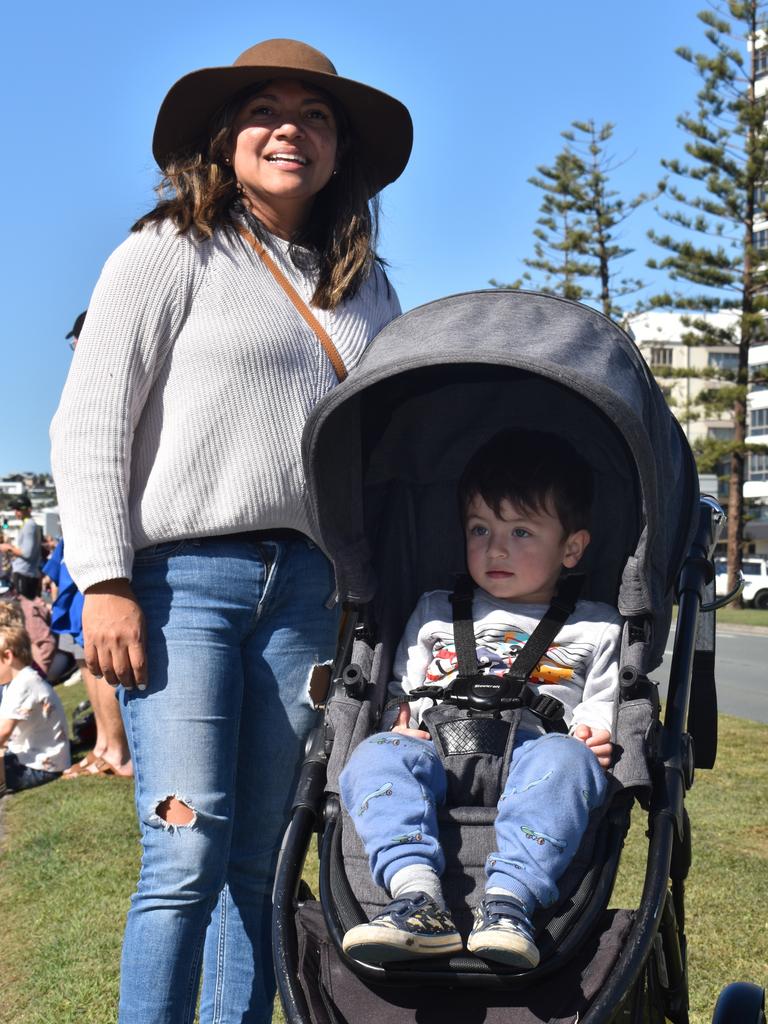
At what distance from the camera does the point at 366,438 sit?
3215mm

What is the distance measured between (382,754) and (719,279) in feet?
105

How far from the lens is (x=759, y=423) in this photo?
230 feet

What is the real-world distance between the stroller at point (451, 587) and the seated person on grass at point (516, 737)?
0.07 metres

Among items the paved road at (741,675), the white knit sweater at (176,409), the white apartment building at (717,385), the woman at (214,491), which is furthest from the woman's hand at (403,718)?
the white apartment building at (717,385)

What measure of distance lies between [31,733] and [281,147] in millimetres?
5548

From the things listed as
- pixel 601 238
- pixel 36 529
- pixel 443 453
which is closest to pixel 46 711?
pixel 443 453

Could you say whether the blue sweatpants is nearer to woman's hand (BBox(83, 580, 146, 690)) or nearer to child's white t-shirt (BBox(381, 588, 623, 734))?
child's white t-shirt (BBox(381, 588, 623, 734))

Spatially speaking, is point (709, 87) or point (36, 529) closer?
point (36, 529)

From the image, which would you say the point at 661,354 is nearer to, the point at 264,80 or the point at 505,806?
Answer: the point at 264,80

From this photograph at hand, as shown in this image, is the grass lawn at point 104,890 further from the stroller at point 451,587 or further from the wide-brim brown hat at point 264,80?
the wide-brim brown hat at point 264,80

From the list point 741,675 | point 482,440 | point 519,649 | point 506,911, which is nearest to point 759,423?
point 741,675

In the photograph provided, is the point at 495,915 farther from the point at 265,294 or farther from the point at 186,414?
the point at 265,294

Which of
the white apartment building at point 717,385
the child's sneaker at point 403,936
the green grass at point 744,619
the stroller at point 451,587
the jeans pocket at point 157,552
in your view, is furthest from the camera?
Result: the white apartment building at point 717,385

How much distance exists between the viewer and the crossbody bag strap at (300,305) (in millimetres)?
2992
